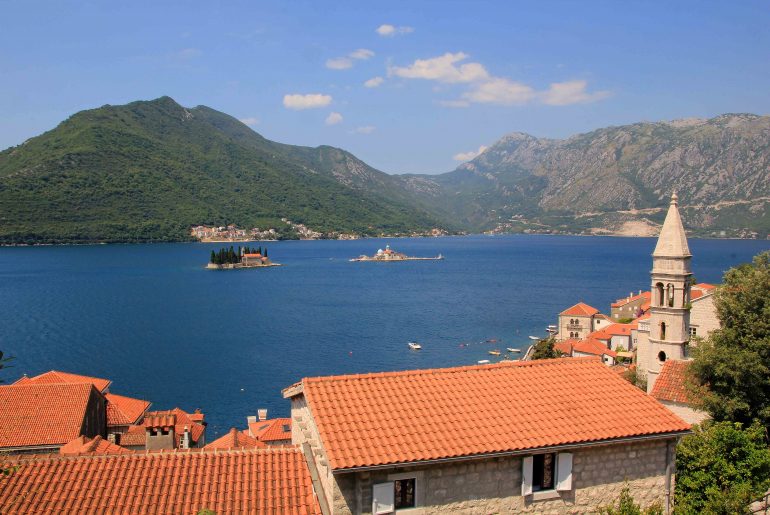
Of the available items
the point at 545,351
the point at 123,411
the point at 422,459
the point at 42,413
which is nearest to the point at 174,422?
the point at 42,413

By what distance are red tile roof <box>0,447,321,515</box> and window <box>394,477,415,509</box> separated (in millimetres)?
1287

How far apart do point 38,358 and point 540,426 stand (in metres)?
61.4

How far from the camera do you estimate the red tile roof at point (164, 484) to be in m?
9.01

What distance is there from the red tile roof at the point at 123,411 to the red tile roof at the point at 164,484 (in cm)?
1976

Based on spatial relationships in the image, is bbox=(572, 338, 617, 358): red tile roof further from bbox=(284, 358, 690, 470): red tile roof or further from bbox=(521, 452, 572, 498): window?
bbox=(521, 452, 572, 498): window

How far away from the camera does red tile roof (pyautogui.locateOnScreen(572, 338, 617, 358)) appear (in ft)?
176

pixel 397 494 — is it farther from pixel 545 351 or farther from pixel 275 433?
pixel 545 351

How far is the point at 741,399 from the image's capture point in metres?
19.2

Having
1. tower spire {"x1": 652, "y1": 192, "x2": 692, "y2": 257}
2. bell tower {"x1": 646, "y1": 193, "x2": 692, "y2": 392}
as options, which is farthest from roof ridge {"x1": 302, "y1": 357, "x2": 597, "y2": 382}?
tower spire {"x1": 652, "y1": 192, "x2": 692, "y2": 257}

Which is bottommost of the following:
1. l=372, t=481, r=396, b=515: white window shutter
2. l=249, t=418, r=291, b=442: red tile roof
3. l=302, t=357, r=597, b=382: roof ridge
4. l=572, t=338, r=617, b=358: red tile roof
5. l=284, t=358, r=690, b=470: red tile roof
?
l=572, t=338, r=617, b=358: red tile roof

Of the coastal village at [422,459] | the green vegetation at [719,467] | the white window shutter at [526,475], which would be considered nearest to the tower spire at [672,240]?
the green vegetation at [719,467]

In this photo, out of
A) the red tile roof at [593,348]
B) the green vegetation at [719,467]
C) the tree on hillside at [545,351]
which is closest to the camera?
the green vegetation at [719,467]

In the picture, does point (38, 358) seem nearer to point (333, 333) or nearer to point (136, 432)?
point (333, 333)

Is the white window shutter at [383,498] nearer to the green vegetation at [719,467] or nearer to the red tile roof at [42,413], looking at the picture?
the green vegetation at [719,467]
